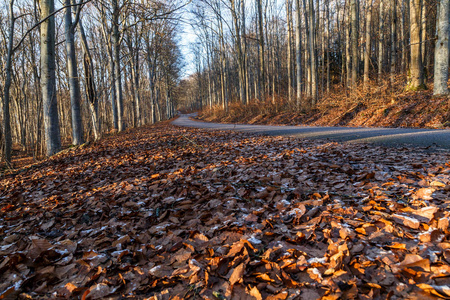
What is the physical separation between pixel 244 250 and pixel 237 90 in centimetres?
3751

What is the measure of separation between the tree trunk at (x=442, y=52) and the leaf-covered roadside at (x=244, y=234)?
694 cm

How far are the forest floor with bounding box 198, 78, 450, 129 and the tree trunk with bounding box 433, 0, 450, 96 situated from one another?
1.62ft

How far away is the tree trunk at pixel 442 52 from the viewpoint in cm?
857

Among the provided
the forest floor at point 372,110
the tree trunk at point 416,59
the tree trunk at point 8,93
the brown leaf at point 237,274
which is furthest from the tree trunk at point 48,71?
the tree trunk at point 416,59

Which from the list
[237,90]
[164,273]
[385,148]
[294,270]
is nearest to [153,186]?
[164,273]

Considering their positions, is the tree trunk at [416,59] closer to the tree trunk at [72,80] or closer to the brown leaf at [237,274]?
the brown leaf at [237,274]

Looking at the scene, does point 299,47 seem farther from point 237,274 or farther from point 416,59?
point 237,274

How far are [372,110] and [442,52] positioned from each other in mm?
2976

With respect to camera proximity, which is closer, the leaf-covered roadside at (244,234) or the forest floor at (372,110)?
the leaf-covered roadside at (244,234)

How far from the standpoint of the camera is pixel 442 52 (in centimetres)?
874

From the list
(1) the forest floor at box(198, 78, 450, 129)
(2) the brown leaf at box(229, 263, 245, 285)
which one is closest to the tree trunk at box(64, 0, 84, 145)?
(2) the brown leaf at box(229, 263, 245, 285)

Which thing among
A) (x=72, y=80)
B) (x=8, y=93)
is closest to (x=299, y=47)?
(x=72, y=80)

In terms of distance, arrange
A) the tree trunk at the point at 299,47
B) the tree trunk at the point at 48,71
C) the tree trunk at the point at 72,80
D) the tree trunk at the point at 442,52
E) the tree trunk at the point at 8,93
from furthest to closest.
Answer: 1. the tree trunk at the point at 299,47
2. the tree trunk at the point at 72,80
3. the tree trunk at the point at 442,52
4. the tree trunk at the point at 48,71
5. the tree trunk at the point at 8,93

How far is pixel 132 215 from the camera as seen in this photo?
9.29ft
